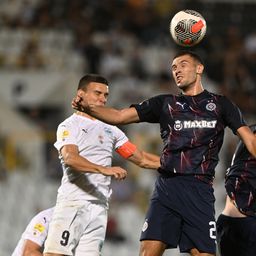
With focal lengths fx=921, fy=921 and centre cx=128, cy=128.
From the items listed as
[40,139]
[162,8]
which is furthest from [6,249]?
[162,8]

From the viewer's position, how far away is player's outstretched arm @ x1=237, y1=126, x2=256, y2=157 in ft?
20.6

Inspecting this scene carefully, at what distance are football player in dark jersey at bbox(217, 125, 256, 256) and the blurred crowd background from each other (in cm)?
484

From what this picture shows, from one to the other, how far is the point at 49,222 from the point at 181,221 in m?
1.35

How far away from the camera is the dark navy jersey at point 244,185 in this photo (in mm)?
6957

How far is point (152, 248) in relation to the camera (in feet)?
21.1

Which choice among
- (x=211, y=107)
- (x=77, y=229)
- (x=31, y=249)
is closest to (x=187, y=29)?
(x=211, y=107)

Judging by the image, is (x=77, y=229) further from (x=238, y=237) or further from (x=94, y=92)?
(x=238, y=237)

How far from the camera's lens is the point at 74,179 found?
23.4 ft

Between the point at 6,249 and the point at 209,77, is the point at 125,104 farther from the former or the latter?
the point at 6,249

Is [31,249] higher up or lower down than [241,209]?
lower down

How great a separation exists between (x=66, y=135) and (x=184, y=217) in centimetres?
119

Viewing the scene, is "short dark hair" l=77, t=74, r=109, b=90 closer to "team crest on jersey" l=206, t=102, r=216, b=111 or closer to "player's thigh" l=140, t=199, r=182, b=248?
"team crest on jersey" l=206, t=102, r=216, b=111

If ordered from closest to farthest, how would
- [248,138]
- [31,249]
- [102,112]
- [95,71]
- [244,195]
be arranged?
[102,112] → [248,138] → [244,195] → [31,249] → [95,71]

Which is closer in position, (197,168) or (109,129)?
(197,168)
